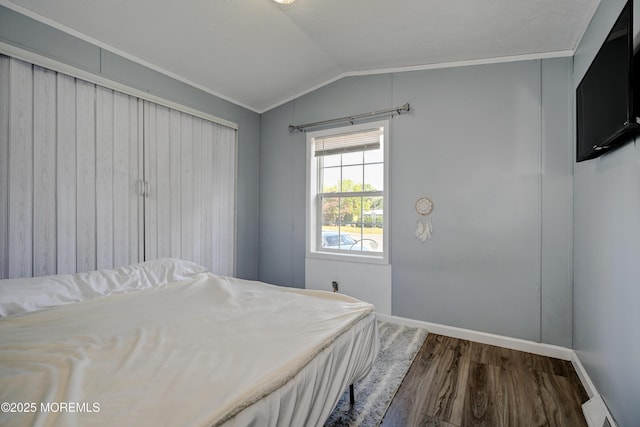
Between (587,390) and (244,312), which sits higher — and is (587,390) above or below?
below

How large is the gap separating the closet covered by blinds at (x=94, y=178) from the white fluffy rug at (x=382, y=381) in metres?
2.14

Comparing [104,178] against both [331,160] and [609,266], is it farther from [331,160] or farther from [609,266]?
[609,266]

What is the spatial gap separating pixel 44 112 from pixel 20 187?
0.56m

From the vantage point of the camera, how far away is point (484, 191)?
9.00ft

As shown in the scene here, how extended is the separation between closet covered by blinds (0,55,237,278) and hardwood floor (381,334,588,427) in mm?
2472

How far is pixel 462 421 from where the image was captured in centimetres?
170

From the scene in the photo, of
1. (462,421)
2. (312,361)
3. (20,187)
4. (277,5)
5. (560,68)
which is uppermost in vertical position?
(277,5)

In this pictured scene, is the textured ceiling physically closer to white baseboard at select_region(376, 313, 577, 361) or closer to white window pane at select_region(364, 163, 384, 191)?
white window pane at select_region(364, 163, 384, 191)

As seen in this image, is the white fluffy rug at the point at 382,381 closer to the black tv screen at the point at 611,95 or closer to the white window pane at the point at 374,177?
the white window pane at the point at 374,177

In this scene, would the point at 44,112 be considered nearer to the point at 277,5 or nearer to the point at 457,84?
the point at 277,5

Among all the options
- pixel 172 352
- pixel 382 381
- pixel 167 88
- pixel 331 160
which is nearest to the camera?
pixel 172 352

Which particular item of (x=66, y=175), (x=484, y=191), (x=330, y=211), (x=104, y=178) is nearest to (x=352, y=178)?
(x=330, y=211)

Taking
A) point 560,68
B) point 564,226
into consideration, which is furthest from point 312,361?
point 560,68

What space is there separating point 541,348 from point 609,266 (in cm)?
119
